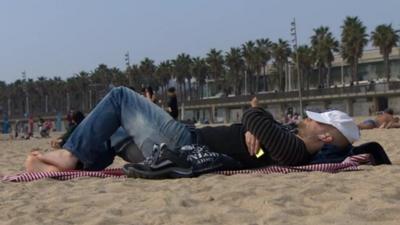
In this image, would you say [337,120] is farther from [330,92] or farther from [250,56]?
[250,56]

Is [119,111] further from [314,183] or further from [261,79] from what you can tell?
[261,79]

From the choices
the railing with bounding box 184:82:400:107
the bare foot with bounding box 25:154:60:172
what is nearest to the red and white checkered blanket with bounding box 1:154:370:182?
the bare foot with bounding box 25:154:60:172

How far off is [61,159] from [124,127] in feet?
1.92

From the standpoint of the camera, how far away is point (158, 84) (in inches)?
3922

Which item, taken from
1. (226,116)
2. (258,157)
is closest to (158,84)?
(226,116)

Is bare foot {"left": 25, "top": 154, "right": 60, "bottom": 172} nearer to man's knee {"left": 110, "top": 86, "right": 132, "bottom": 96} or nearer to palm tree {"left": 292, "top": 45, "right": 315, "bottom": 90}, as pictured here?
man's knee {"left": 110, "top": 86, "right": 132, "bottom": 96}

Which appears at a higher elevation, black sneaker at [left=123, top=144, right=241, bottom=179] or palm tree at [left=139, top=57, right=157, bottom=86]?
palm tree at [left=139, top=57, right=157, bottom=86]

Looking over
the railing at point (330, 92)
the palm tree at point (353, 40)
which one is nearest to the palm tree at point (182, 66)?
the railing at point (330, 92)

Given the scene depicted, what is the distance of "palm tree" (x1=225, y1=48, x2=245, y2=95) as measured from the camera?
282 ft

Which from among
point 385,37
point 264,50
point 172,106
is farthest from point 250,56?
point 172,106

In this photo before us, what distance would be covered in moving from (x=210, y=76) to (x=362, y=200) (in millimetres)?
91911

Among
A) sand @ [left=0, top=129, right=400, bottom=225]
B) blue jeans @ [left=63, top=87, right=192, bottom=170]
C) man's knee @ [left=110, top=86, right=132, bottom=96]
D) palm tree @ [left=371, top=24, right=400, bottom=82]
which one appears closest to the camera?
sand @ [left=0, top=129, right=400, bottom=225]

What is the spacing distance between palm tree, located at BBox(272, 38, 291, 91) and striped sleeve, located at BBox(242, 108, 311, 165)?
76184mm

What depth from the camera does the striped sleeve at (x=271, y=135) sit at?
4.23 meters
